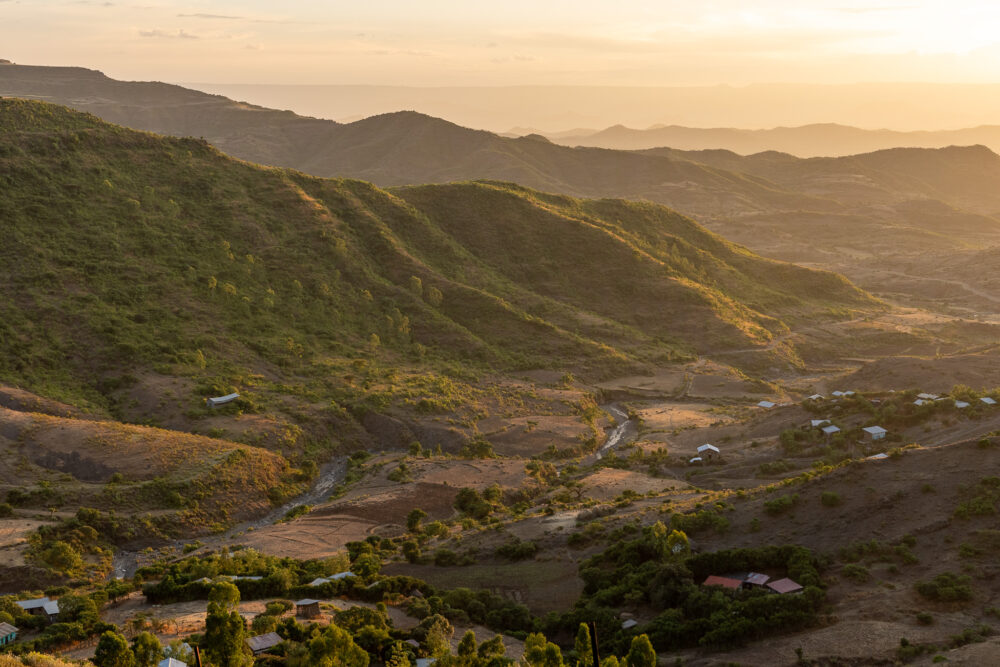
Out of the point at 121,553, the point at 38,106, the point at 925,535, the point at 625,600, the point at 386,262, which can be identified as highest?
the point at 38,106

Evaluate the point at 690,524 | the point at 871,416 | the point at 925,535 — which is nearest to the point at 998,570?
the point at 925,535

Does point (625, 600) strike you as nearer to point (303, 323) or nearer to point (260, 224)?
point (303, 323)

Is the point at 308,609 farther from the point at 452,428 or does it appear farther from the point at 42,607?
the point at 452,428

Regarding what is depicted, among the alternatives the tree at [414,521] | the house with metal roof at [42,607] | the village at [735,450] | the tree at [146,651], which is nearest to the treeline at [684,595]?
the village at [735,450]

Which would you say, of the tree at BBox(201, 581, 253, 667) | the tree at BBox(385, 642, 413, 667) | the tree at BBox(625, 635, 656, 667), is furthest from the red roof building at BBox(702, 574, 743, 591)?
the tree at BBox(201, 581, 253, 667)

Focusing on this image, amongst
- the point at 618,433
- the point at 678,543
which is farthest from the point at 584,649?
the point at 618,433
